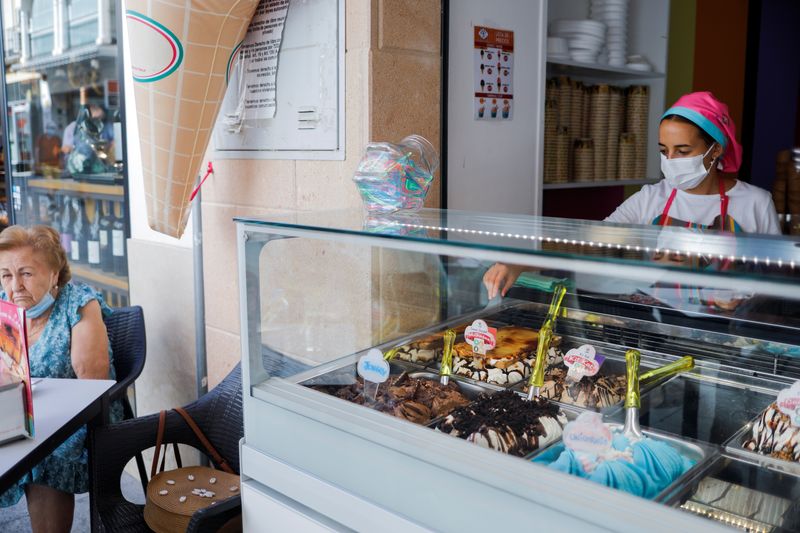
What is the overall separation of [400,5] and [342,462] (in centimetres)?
146

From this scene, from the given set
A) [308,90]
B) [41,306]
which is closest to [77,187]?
[41,306]

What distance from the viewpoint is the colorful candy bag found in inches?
72.9

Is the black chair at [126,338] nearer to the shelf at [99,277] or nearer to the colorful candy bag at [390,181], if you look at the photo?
the shelf at [99,277]

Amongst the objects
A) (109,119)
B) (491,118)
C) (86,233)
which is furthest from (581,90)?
(86,233)

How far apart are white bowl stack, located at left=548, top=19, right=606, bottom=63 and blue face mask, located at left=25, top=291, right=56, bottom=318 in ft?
7.86

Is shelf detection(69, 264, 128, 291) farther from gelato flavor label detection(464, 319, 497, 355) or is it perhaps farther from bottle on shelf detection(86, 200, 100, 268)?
gelato flavor label detection(464, 319, 497, 355)

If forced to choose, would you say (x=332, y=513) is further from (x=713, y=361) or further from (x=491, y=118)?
(x=491, y=118)

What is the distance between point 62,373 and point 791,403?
2476mm

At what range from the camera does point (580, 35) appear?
3400 millimetres

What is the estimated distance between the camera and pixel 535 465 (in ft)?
4.13

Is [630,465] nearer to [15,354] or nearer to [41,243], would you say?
[15,354]

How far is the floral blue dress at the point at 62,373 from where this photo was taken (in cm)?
272

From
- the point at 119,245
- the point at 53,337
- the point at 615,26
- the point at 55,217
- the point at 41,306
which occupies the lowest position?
the point at 53,337

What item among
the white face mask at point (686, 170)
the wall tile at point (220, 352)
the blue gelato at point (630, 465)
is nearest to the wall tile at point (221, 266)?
the wall tile at point (220, 352)
